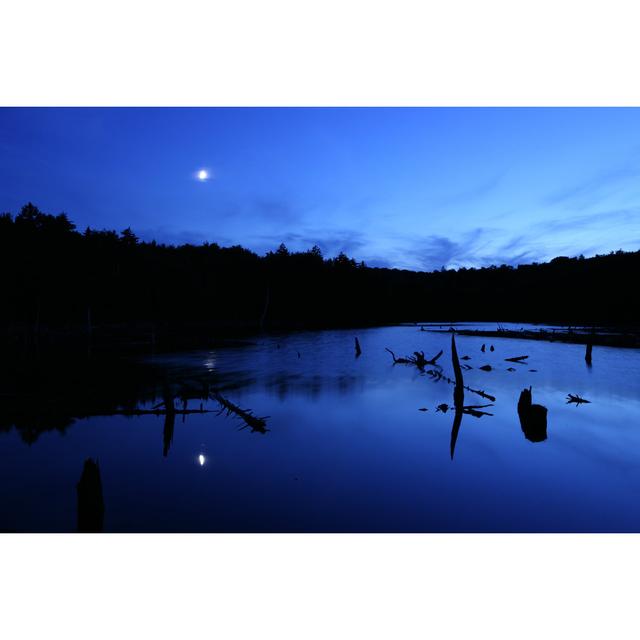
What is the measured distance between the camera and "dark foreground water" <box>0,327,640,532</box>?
9062mm

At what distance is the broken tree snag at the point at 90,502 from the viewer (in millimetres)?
7448

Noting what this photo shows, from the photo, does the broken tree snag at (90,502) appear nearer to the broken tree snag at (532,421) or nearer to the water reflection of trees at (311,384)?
the broken tree snag at (532,421)

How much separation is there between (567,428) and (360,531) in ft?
40.9

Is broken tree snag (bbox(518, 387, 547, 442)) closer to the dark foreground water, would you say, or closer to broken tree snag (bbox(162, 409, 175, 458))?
the dark foreground water

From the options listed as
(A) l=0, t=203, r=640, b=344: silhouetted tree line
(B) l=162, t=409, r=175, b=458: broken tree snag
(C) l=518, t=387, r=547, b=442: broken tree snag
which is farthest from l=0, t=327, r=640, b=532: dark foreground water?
(A) l=0, t=203, r=640, b=344: silhouetted tree line

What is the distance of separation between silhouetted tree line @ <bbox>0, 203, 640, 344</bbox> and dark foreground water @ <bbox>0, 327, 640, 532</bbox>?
50.9m

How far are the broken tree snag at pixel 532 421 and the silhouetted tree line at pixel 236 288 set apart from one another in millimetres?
65500

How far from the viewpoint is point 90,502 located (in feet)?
25.4

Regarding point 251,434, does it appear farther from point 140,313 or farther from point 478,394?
point 140,313

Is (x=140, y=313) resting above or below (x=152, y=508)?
above

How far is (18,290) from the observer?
60.1 meters

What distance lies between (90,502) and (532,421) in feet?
48.3

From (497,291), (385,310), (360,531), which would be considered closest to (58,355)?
(360,531)

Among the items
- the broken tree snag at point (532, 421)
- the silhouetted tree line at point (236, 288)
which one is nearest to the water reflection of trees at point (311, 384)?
the broken tree snag at point (532, 421)
